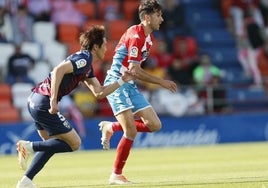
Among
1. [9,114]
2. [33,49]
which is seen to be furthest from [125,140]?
[33,49]

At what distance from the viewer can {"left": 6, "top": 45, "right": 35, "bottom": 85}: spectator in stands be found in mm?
23547

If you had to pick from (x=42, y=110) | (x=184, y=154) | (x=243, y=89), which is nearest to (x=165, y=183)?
(x=42, y=110)

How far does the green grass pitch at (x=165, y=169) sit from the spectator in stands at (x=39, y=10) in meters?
5.27

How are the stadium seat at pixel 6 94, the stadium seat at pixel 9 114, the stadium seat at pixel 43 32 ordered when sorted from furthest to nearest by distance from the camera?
the stadium seat at pixel 43 32
the stadium seat at pixel 6 94
the stadium seat at pixel 9 114

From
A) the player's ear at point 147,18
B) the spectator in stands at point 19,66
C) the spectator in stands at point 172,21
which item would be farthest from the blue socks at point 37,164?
the spectator in stands at point 172,21

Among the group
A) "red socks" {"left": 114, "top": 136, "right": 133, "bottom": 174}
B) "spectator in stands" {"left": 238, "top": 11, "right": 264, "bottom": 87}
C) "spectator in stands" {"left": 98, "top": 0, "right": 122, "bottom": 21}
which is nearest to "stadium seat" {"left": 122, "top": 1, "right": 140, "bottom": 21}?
"spectator in stands" {"left": 98, "top": 0, "right": 122, "bottom": 21}

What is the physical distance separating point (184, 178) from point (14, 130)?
10172mm

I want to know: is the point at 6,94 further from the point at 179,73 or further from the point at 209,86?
the point at 209,86

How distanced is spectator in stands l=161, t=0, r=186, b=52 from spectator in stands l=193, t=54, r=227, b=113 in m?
1.96

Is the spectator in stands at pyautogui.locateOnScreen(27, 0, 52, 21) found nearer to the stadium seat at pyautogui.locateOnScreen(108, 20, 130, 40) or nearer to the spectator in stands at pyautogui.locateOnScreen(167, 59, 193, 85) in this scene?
the stadium seat at pyautogui.locateOnScreen(108, 20, 130, 40)

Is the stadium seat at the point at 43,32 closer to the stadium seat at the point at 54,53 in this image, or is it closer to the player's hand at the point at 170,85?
the stadium seat at the point at 54,53

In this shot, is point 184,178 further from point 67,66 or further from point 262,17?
point 262,17

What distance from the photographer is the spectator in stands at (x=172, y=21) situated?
26.8 meters

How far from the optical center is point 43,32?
25.5 m
